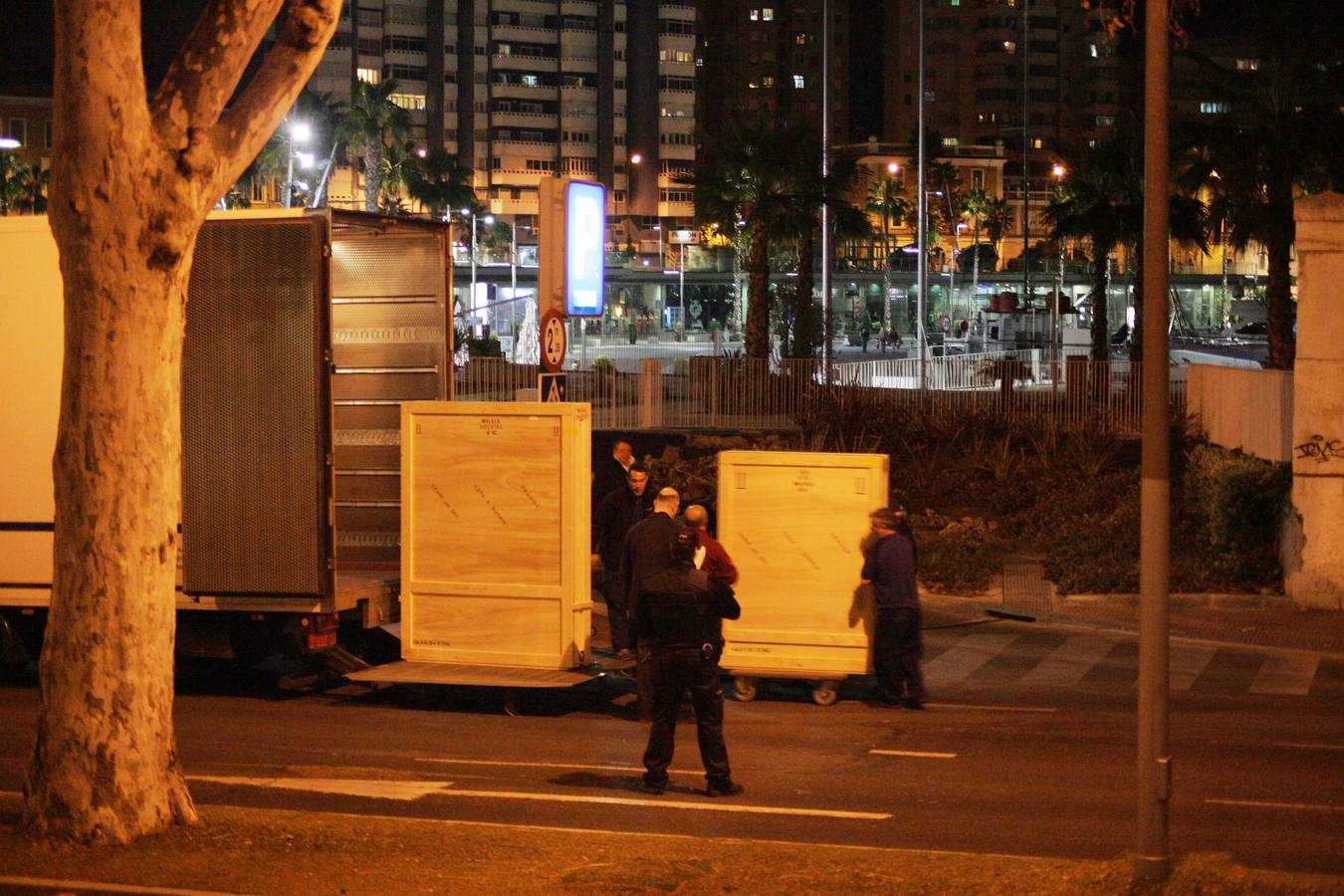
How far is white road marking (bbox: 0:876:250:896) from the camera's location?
680 centimetres

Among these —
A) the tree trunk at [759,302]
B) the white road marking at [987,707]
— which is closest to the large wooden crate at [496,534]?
the white road marking at [987,707]

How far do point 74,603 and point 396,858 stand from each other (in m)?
1.93

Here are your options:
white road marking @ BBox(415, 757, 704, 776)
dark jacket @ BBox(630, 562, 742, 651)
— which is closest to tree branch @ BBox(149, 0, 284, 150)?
dark jacket @ BBox(630, 562, 742, 651)

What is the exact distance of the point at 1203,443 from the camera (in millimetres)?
24078

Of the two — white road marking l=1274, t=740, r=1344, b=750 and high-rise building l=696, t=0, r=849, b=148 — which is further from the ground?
high-rise building l=696, t=0, r=849, b=148

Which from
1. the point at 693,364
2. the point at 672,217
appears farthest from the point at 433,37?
the point at 693,364

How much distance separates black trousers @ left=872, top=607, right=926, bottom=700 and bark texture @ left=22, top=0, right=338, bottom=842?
679cm

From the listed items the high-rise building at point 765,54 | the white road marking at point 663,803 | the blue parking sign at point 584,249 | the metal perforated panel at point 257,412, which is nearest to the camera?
the white road marking at point 663,803

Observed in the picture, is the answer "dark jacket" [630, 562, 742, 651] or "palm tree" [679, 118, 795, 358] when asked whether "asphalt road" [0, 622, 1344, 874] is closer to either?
"dark jacket" [630, 562, 742, 651]

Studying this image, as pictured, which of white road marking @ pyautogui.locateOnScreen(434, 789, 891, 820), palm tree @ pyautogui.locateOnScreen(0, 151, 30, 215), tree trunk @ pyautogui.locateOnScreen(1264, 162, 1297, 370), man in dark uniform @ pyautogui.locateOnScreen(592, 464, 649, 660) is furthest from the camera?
palm tree @ pyautogui.locateOnScreen(0, 151, 30, 215)

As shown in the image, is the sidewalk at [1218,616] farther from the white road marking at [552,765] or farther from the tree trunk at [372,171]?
the tree trunk at [372,171]

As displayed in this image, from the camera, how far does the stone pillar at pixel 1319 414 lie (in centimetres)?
1792

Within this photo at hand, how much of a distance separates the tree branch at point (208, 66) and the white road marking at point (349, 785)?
422cm

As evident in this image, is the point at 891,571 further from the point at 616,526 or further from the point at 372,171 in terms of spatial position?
the point at 372,171
